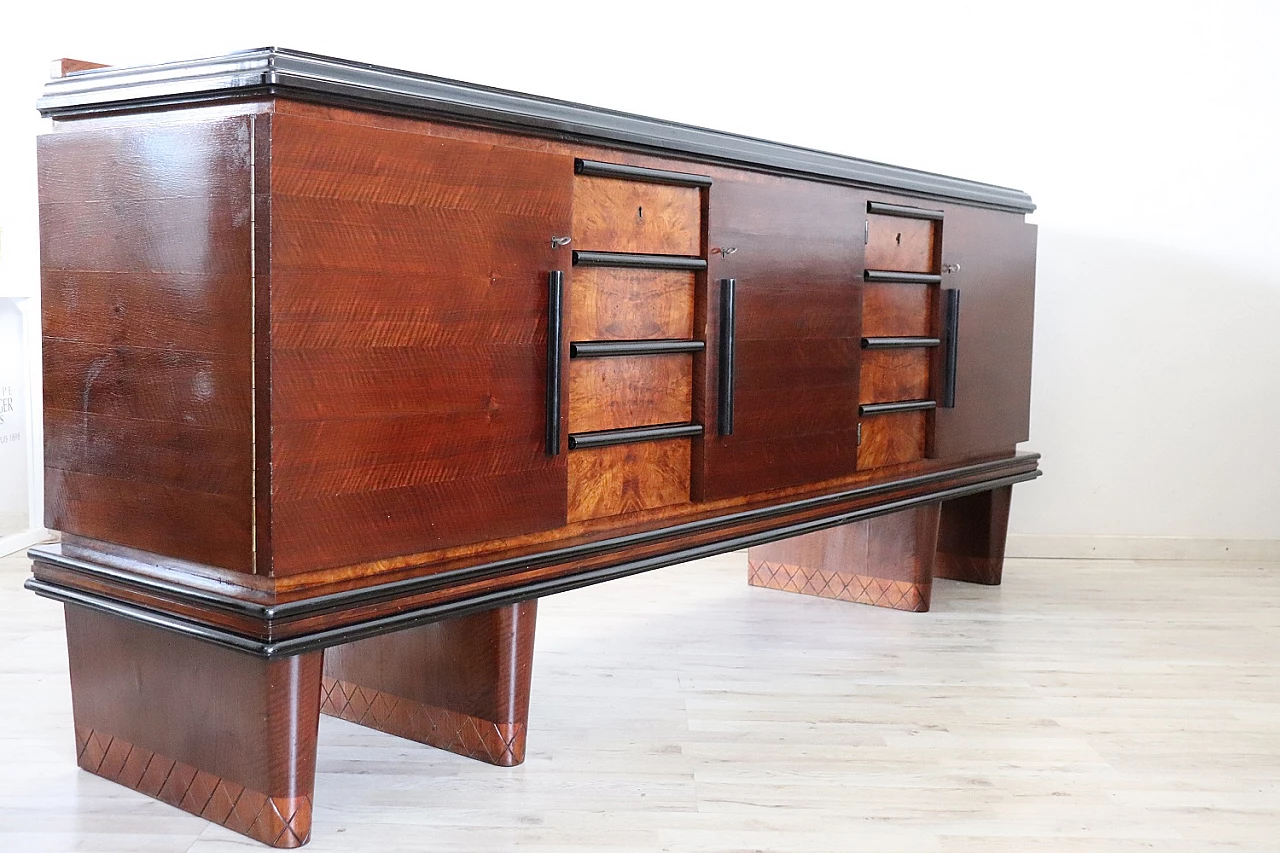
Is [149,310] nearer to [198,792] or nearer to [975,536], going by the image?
[198,792]

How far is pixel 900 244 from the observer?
2613 millimetres

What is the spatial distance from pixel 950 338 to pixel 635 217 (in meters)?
1.08

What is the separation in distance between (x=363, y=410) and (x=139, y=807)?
65cm

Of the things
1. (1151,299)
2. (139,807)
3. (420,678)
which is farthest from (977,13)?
(139,807)

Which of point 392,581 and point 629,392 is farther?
point 629,392

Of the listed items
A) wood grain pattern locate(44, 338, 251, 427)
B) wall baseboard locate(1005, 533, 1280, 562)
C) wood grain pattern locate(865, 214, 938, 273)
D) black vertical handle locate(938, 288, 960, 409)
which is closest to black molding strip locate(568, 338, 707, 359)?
wood grain pattern locate(44, 338, 251, 427)

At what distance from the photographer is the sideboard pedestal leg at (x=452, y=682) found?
1847 millimetres

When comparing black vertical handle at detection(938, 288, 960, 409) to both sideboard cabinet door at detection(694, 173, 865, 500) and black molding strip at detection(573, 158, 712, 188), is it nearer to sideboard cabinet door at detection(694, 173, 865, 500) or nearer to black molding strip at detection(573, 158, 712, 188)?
sideboard cabinet door at detection(694, 173, 865, 500)

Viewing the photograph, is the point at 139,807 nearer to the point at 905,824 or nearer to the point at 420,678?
the point at 420,678

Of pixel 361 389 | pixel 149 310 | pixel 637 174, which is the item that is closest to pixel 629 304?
pixel 637 174

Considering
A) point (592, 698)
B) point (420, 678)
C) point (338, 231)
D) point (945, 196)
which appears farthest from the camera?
point (945, 196)

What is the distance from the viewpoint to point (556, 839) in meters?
1.63

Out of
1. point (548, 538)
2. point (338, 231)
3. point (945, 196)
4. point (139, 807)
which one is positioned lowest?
point (139, 807)

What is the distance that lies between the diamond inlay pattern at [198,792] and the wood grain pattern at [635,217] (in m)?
0.84
